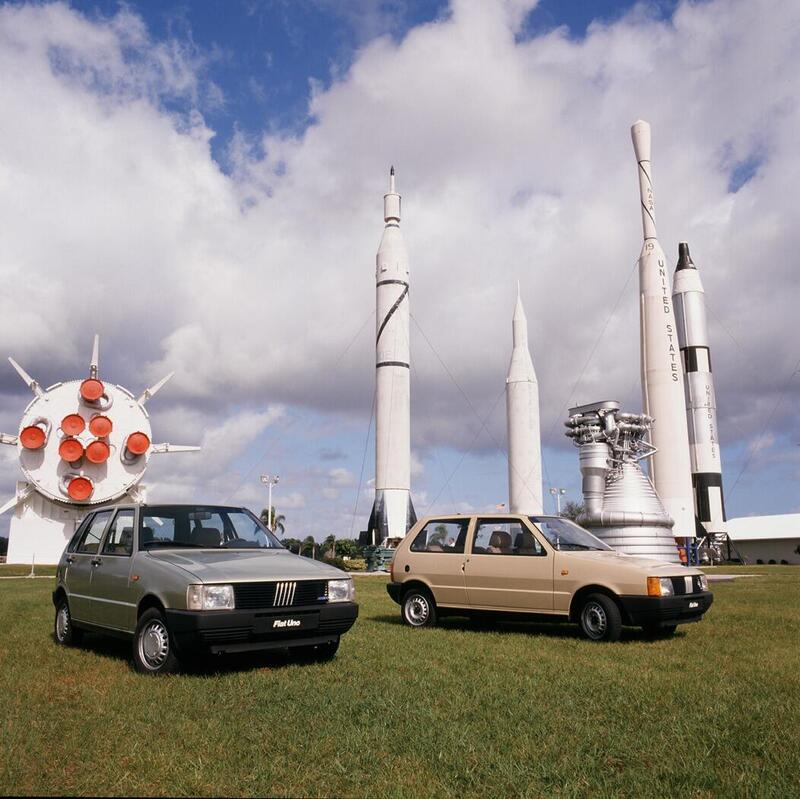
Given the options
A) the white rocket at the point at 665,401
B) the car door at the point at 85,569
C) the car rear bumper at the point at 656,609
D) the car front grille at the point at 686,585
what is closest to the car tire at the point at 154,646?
the car door at the point at 85,569

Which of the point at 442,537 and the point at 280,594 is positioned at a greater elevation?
the point at 442,537

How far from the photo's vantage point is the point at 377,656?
840cm

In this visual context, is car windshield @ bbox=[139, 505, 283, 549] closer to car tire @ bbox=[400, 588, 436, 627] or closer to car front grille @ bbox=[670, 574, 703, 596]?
car tire @ bbox=[400, 588, 436, 627]

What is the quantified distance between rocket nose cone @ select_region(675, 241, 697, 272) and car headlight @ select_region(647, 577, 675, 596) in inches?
1551

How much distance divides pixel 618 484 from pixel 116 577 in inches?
1006

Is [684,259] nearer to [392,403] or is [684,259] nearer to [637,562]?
[392,403]

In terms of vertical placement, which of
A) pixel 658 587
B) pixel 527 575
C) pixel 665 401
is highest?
pixel 665 401

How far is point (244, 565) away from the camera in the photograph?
7.56 m

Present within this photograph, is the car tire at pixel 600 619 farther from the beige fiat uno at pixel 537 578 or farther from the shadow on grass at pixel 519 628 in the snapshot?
the shadow on grass at pixel 519 628

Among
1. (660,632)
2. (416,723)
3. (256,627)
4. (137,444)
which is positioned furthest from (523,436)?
(416,723)

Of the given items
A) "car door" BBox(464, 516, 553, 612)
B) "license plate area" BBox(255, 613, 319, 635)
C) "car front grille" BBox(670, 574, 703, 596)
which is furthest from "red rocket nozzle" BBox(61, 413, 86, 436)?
"car front grille" BBox(670, 574, 703, 596)

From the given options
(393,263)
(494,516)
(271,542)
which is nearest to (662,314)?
(393,263)

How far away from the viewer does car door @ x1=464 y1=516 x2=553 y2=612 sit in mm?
10219

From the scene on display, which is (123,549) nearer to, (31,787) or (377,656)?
(377,656)
